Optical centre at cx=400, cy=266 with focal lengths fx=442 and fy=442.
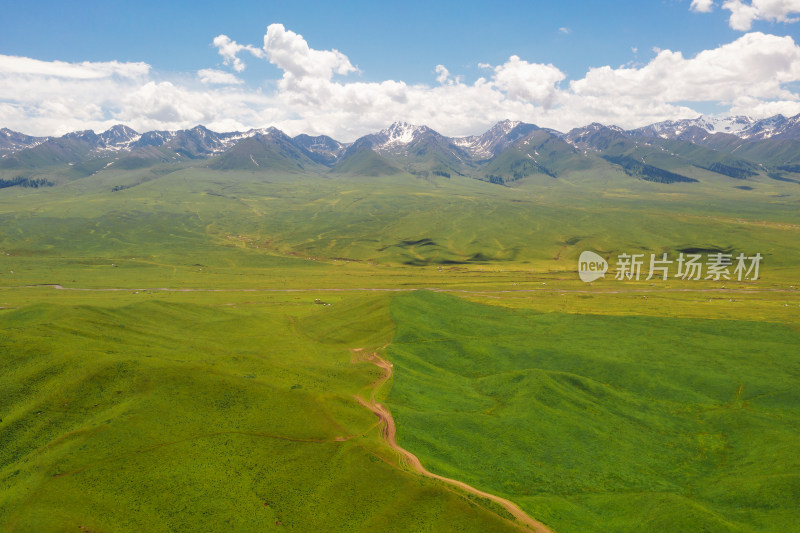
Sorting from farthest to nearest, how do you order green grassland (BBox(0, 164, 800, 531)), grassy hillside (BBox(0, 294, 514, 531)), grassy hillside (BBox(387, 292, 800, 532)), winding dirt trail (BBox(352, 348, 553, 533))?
grassy hillside (BBox(387, 292, 800, 532)) < winding dirt trail (BBox(352, 348, 553, 533)) < green grassland (BBox(0, 164, 800, 531)) < grassy hillside (BBox(0, 294, 514, 531))

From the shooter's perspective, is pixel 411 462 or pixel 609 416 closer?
pixel 411 462

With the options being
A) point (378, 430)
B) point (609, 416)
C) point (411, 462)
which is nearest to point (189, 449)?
point (378, 430)

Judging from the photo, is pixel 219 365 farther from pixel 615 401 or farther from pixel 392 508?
pixel 615 401

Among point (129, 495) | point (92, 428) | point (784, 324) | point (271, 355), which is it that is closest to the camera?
point (129, 495)

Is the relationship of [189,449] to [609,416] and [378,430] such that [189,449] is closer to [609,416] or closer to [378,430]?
[378,430]

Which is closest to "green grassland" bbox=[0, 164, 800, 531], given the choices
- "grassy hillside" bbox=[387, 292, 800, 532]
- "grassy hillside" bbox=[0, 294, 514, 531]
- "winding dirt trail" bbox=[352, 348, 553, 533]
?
"grassy hillside" bbox=[0, 294, 514, 531]

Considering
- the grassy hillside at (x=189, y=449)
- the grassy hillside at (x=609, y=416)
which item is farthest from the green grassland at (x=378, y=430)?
the grassy hillside at (x=609, y=416)

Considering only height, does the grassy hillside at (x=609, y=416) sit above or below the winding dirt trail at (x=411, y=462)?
below

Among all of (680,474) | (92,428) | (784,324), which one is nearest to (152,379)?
(92,428)

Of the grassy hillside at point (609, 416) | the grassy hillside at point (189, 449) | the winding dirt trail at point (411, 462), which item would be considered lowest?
the grassy hillside at point (609, 416)

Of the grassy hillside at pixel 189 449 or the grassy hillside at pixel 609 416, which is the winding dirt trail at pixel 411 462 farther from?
the grassy hillside at pixel 189 449

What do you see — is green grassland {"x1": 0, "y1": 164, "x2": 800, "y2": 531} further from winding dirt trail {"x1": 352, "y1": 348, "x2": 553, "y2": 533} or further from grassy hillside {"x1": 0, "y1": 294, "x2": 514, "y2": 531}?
winding dirt trail {"x1": 352, "y1": 348, "x2": 553, "y2": 533}
